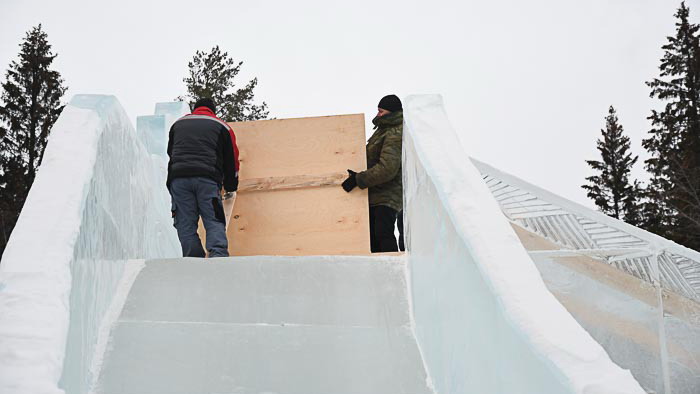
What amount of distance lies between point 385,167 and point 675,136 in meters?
24.7

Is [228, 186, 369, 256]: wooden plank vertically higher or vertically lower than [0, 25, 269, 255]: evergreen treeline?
lower

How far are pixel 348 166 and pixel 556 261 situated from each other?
6.72 ft

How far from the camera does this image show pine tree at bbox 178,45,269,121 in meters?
26.7

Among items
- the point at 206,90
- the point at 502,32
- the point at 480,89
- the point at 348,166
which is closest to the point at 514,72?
the point at 480,89

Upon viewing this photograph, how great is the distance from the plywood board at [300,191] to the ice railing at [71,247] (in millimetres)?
1562

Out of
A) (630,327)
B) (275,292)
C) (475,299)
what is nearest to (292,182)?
(275,292)

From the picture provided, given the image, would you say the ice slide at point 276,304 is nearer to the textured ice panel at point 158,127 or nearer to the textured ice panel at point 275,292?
the textured ice panel at point 275,292

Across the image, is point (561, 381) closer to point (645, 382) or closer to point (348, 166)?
point (645, 382)

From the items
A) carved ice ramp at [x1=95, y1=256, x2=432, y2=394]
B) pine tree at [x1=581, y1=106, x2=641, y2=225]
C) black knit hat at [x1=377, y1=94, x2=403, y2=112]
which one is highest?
black knit hat at [x1=377, y1=94, x2=403, y2=112]

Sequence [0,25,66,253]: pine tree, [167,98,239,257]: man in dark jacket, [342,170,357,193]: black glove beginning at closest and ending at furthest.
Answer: [167,98,239,257]: man in dark jacket → [342,170,357,193]: black glove → [0,25,66,253]: pine tree

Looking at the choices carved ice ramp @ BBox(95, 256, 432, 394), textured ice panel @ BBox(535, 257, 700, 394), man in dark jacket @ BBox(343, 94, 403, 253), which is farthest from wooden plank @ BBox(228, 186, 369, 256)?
carved ice ramp @ BBox(95, 256, 432, 394)

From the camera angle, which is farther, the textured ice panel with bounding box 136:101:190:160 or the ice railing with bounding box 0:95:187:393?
the textured ice panel with bounding box 136:101:190:160

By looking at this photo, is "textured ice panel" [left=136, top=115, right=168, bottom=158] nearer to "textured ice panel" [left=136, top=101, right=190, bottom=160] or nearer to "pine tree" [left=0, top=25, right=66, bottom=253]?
"textured ice panel" [left=136, top=101, right=190, bottom=160]

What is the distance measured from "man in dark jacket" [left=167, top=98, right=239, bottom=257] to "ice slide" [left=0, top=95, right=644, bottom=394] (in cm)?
80
